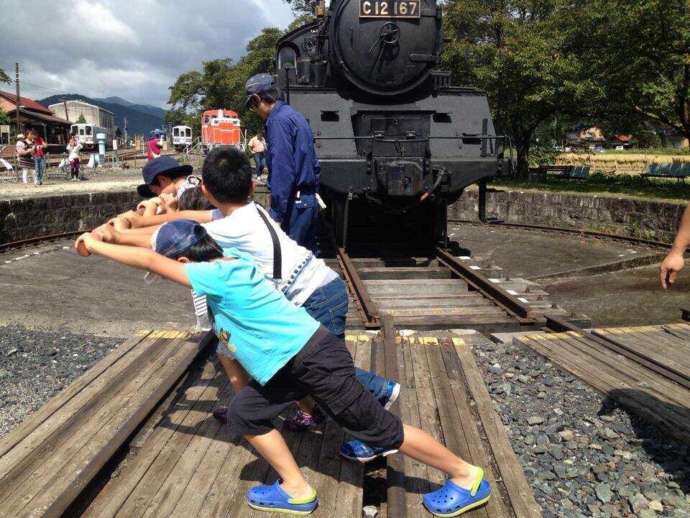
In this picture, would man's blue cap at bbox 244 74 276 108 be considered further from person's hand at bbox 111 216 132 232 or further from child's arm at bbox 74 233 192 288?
child's arm at bbox 74 233 192 288

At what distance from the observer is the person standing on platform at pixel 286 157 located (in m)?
3.78

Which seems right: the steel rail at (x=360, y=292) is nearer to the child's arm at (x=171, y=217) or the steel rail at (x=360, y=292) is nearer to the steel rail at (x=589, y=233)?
the child's arm at (x=171, y=217)

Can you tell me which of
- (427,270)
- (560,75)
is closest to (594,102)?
(560,75)

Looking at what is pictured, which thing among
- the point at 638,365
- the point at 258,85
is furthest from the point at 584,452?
the point at 258,85

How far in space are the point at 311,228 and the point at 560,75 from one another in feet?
44.8

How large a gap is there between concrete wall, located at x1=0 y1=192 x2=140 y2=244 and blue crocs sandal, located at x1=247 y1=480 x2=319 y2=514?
951 cm

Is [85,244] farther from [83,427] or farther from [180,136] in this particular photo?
[180,136]

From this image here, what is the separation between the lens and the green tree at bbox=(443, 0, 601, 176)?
52.6 ft

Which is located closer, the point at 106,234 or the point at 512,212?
the point at 106,234

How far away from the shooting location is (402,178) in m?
7.18

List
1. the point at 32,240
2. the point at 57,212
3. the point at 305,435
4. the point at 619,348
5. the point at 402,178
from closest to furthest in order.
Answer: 1. the point at 305,435
2. the point at 619,348
3. the point at 402,178
4. the point at 32,240
5. the point at 57,212

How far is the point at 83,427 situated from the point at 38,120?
59.3 metres

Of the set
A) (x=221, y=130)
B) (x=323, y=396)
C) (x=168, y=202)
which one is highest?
(x=221, y=130)

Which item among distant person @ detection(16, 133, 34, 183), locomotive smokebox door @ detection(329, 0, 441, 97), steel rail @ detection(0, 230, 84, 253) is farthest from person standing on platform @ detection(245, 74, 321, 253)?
distant person @ detection(16, 133, 34, 183)
